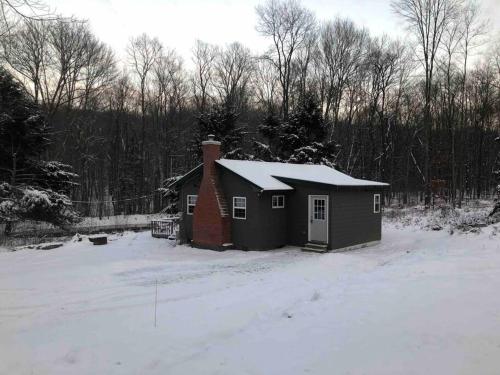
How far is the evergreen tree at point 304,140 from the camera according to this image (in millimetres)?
29938

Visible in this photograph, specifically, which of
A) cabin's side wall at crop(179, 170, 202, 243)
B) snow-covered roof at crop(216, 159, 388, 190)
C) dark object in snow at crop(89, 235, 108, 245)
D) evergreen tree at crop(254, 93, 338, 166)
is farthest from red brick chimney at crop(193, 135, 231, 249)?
evergreen tree at crop(254, 93, 338, 166)

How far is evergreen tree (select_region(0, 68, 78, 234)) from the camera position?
21.5 meters

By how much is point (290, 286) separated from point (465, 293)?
12.4ft

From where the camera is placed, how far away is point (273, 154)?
32.7m

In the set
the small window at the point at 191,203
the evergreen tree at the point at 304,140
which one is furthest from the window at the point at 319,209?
the evergreen tree at the point at 304,140

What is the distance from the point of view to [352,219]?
54.6 ft

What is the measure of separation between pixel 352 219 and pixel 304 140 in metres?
14.7

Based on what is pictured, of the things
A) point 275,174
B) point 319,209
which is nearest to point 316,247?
point 319,209

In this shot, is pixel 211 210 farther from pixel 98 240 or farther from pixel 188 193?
pixel 98 240

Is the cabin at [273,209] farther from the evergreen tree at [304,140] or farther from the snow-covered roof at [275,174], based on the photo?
the evergreen tree at [304,140]

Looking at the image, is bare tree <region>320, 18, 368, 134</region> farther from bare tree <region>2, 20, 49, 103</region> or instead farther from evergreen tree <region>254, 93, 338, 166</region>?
bare tree <region>2, 20, 49, 103</region>

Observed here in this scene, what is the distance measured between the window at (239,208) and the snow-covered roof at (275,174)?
110 cm

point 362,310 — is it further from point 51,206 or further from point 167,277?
point 51,206

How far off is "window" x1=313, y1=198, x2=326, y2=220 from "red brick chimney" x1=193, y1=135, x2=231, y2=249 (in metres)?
3.64
